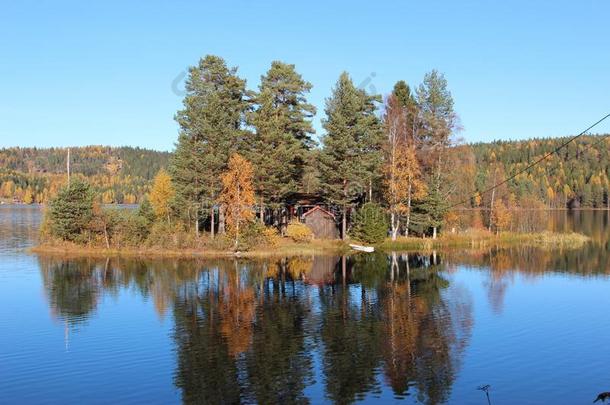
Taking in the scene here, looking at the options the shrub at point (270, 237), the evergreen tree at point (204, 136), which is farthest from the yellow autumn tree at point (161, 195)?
the shrub at point (270, 237)

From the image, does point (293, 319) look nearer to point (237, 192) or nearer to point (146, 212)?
point (237, 192)

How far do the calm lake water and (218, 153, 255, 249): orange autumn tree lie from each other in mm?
7554

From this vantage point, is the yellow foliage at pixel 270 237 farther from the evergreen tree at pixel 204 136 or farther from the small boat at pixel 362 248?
the small boat at pixel 362 248

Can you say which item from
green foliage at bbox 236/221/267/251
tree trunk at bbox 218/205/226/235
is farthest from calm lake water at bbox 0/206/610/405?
tree trunk at bbox 218/205/226/235

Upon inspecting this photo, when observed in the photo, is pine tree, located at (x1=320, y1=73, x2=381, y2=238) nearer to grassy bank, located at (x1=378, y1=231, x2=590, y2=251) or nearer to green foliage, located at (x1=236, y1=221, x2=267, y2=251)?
grassy bank, located at (x1=378, y1=231, x2=590, y2=251)

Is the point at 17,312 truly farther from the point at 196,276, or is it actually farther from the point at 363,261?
the point at 363,261

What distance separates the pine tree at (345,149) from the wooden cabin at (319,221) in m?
2.09

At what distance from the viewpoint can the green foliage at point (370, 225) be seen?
192 feet

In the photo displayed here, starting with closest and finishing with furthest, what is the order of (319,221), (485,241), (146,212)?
(146,212) < (319,221) < (485,241)

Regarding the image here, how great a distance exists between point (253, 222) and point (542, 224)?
41.0 metres

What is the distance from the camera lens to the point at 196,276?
4209 cm

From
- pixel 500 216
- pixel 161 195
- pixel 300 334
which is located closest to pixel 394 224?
pixel 500 216

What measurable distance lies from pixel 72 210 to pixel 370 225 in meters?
28.8

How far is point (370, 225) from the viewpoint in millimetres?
58562
